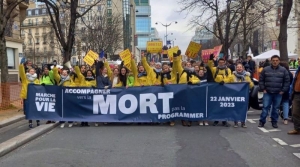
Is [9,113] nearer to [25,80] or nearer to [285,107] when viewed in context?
[25,80]

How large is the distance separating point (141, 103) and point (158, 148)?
10.1ft

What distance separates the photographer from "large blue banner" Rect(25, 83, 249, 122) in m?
10.5

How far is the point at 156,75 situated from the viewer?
37.0 ft

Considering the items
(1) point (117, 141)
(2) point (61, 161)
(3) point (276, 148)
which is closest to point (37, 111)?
(1) point (117, 141)

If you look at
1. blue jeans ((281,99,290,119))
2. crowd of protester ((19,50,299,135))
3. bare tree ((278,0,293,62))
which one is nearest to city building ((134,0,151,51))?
bare tree ((278,0,293,62))

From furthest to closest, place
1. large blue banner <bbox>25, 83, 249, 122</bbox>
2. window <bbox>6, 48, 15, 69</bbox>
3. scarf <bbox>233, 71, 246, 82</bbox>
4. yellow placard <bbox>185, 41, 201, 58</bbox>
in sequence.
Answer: window <bbox>6, 48, 15, 69</bbox>
yellow placard <bbox>185, 41, 201, 58</bbox>
scarf <bbox>233, 71, 246, 82</bbox>
large blue banner <bbox>25, 83, 249, 122</bbox>

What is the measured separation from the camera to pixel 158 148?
7.79 meters

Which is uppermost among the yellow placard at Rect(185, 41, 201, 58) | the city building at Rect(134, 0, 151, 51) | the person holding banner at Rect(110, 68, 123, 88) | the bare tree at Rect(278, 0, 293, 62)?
the city building at Rect(134, 0, 151, 51)

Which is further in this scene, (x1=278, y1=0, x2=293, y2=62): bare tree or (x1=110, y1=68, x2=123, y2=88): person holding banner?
(x1=278, y1=0, x2=293, y2=62): bare tree

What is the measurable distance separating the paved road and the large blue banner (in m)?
0.49

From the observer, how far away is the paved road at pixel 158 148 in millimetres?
6719

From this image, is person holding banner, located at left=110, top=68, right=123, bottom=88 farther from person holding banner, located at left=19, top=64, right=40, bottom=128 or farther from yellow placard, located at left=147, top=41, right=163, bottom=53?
yellow placard, located at left=147, top=41, right=163, bottom=53

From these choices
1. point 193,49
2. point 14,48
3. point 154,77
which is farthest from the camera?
point 14,48

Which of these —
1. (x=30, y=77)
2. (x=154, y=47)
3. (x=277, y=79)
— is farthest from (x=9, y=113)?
(x=277, y=79)
